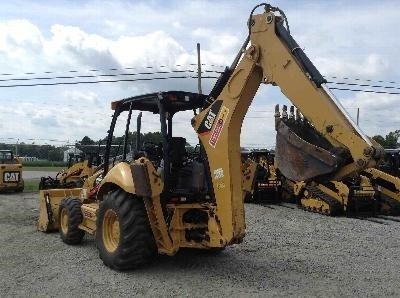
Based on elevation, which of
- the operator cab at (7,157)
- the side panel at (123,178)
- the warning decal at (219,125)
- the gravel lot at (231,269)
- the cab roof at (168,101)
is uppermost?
the cab roof at (168,101)

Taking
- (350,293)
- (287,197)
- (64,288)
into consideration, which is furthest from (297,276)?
(287,197)

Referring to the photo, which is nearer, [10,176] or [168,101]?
[168,101]

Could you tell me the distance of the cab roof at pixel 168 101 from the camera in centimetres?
750

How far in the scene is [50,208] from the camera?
1057 centimetres

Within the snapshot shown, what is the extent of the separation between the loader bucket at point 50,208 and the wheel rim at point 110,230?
116 inches

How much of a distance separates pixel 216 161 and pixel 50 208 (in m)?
5.09

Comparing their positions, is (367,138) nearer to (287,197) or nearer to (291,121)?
(291,121)

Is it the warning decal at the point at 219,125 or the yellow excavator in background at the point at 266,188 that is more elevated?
the warning decal at the point at 219,125

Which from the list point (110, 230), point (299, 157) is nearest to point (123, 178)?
point (110, 230)

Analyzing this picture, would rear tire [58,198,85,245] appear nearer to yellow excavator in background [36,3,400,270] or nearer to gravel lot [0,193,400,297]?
gravel lot [0,193,400,297]

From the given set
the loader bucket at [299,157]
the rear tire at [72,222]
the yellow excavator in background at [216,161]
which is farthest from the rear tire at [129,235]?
the loader bucket at [299,157]

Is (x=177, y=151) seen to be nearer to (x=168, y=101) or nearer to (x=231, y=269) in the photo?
(x=168, y=101)

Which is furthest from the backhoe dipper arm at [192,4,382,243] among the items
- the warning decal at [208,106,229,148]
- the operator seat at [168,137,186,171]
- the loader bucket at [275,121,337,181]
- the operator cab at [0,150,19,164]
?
the operator cab at [0,150,19,164]

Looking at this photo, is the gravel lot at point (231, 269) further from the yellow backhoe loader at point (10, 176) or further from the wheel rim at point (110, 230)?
the yellow backhoe loader at point (10, 176)
